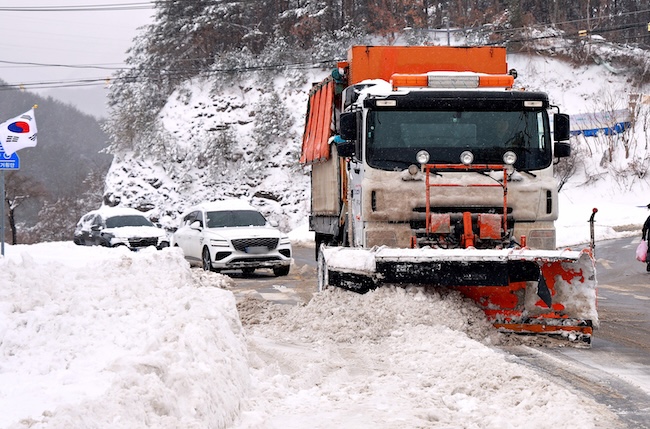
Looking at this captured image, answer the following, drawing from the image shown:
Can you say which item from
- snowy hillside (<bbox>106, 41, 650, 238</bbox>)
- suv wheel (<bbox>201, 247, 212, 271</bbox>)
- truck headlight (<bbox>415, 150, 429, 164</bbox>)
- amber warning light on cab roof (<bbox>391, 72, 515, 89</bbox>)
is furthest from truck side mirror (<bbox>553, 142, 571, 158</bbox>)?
snowy hillside (<bbox>106, 41, 650, 238</bbox>)

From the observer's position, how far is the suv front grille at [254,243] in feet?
63.7

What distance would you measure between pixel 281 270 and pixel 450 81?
1014 centimetres

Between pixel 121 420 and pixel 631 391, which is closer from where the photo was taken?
pixel 121 420

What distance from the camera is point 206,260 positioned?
19.9 meters

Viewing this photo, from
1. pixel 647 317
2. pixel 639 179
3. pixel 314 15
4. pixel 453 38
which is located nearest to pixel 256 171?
pixel 314 15

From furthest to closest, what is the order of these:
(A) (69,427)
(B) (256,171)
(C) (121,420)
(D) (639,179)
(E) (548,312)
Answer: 1. (B) (256,171)
2. (D) (639,179)
3. (E) (548,312)
4. (C) (121,420)
5. (A) (69,427)

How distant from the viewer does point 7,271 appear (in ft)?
25.9

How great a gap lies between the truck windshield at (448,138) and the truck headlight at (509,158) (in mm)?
64

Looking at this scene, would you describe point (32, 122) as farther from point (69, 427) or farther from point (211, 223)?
point (69, 427)

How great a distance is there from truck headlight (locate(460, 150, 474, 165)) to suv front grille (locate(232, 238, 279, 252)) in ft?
32.2

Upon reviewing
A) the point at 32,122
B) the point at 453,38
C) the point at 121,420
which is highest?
the point at 453,38

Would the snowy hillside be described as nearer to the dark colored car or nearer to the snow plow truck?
the dark colored car

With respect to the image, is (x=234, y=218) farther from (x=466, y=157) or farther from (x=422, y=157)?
(x=466, y=157)

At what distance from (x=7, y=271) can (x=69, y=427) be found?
4.40 m
